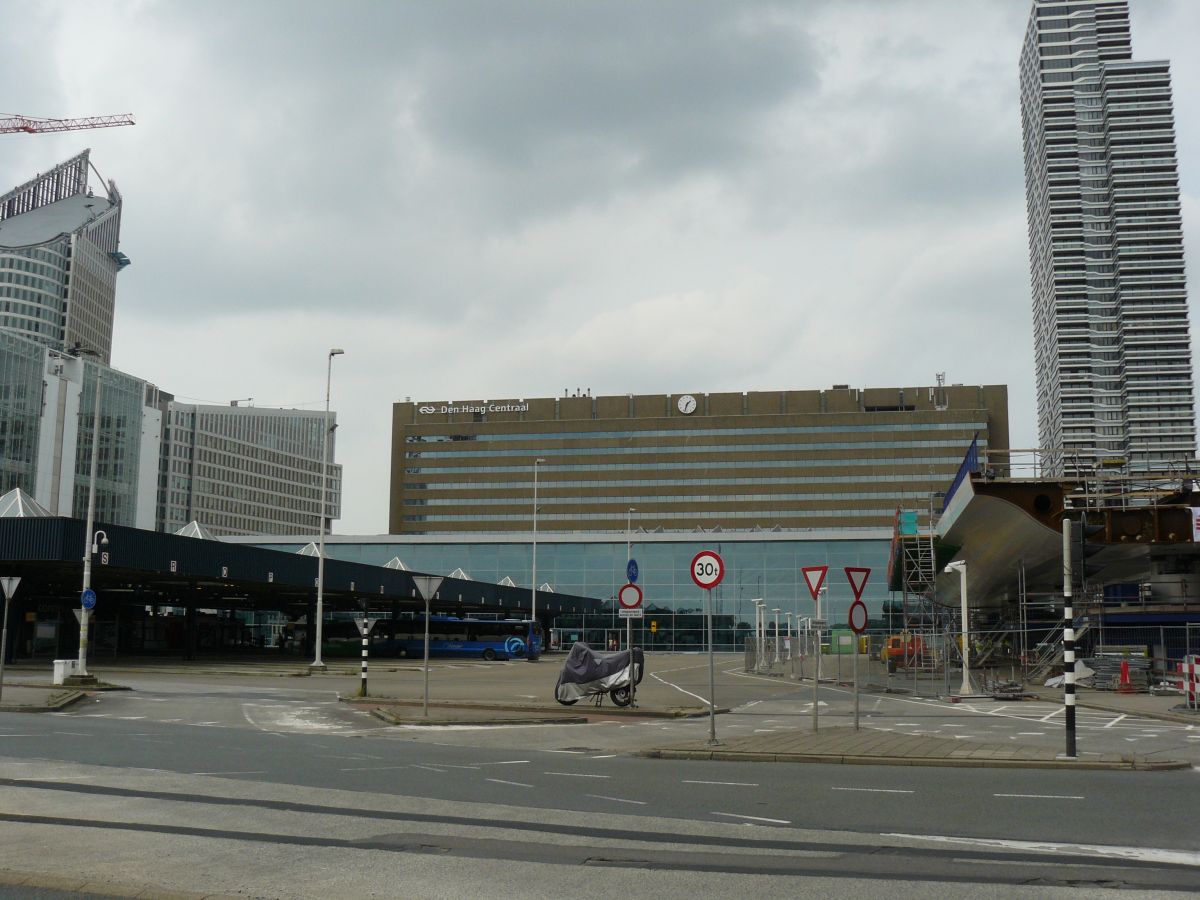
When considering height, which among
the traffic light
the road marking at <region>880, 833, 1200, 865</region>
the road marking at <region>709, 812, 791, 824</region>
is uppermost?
the traffic light

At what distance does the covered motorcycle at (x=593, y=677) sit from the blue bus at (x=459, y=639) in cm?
4450

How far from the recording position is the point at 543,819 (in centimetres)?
1071

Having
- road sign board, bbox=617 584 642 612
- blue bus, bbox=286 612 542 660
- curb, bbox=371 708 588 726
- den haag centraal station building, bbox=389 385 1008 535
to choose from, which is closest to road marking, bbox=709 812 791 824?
curb, bbox=371 708 588 726

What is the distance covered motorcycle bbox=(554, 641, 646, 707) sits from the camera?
28.4 metres

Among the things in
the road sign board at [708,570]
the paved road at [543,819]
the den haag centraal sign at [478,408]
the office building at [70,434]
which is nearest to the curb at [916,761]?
the paved road at [543,819]

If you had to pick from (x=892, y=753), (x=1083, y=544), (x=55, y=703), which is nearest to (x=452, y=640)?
(x=1083, y=544)

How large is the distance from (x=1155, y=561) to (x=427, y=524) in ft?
430

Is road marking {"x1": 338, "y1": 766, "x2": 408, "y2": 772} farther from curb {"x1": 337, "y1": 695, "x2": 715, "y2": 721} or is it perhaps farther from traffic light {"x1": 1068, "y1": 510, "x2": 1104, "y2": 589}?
traffic light {"x1": 1068, "y1": 510, "x2": 1104, "y2": 589}

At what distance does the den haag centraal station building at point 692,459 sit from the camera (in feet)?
531

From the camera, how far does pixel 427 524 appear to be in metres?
169

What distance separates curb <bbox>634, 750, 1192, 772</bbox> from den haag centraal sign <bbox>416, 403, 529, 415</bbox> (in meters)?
160

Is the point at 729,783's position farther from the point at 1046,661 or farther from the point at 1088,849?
the point at 1046,661

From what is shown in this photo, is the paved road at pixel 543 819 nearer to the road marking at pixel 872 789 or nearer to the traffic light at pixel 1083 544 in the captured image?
the road marking at pixel 872 789

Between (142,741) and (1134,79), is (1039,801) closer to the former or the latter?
(142,741)
